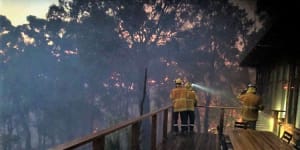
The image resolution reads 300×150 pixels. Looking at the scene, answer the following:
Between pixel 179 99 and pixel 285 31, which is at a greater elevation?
pixel 285 31

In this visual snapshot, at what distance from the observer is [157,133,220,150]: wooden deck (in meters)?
4.72

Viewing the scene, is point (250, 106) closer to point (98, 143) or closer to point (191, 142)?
point (191, 142)

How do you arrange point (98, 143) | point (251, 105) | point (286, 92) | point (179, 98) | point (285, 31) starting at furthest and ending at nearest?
1. point (179, 98)
2. point (286, 92)
3. point (251, 105)
4. point (285, 31)
5. point (98, 143)

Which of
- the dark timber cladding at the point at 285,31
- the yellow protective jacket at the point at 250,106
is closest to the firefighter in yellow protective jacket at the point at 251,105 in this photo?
the yellow protective jacket at the point at 250,106

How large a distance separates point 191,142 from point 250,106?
107cm

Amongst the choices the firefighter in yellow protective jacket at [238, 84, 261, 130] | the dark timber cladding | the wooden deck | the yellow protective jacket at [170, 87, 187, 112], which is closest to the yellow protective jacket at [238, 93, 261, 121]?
the firefighter in yellow protective jacket at [238, 84, 261, 130]

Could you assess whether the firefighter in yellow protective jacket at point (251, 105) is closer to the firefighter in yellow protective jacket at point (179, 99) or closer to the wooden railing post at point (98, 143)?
the firefighter in yellow protective jacket at point (179, 99)

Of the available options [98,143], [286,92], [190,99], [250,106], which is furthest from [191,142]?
[98,143]

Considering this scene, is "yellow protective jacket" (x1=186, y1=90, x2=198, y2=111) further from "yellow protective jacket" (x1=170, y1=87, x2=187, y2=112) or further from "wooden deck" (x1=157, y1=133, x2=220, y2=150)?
"wooden deck" (x1=157, y1=133, x2=220, y2=150)

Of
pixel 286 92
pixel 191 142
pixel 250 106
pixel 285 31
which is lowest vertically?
pixel 191 142

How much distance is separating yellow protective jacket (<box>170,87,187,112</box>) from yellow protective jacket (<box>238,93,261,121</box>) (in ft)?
3.28

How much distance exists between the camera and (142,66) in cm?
1667

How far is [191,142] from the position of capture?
514 cm

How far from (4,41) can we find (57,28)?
324 centimetres
